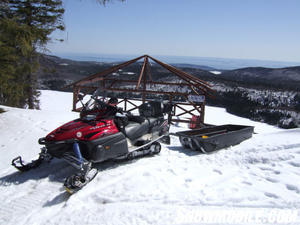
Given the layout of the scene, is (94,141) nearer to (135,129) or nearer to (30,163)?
(135,129)

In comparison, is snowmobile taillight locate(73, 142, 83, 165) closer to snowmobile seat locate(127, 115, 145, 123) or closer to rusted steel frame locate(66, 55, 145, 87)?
snowmobile seat locate(127, 115, 145, 123)

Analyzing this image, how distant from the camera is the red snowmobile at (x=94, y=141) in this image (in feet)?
11.7

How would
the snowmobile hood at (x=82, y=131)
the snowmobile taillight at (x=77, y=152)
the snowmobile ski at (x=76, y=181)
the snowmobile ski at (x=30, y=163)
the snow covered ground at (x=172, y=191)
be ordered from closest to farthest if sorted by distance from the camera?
1. the snow covered ground at (x=172, y=191)
2. the snowmobile ski at (x=76, y=181)
3. the snowmobile taillight at (x=77, y=152)
4. the snowmobile hood at (x=82, y=131)
5. the snowmobile ski at (x=30, y=163)

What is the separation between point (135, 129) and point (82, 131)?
1253mm

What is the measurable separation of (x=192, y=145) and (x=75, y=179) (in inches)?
113

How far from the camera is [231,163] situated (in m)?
4.37

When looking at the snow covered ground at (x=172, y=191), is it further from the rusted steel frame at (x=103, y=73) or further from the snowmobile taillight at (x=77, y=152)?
the rusted steel frame at (x=103, y=73)

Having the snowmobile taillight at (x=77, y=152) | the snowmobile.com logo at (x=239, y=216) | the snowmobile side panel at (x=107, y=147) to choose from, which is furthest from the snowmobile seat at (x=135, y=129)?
the snowmobile.com logo at (x=239, y=216)

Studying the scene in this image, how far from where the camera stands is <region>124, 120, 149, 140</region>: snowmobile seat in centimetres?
454

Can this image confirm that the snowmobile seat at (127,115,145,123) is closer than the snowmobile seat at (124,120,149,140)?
No

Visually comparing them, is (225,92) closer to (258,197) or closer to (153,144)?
(153,144)

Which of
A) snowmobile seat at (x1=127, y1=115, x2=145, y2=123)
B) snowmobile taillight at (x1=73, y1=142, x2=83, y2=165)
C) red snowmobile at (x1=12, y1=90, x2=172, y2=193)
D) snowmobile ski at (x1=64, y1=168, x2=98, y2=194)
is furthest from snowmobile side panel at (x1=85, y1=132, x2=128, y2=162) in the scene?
snowmobile seat at (x1=127, y1=115, x2=145, y2=123)

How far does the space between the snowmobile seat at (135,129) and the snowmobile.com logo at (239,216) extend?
212 cm

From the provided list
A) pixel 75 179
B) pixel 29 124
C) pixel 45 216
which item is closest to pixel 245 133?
pixel 75 179
